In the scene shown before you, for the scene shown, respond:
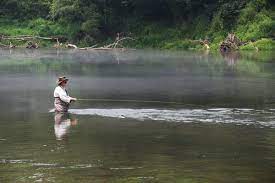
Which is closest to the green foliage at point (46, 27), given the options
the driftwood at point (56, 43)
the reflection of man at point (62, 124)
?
the driftwood at point (56, 43)

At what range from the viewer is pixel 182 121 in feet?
59.4

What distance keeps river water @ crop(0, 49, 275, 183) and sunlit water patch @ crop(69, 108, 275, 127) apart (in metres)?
0.03

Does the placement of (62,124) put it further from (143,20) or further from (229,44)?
(143,20)

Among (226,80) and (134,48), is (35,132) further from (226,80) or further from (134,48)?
(134,48)

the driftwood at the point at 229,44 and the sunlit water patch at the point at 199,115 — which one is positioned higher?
the driftwood at the point at 229,44

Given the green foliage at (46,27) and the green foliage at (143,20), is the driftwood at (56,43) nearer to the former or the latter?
the green foliage at (46,27)

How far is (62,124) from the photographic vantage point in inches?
712

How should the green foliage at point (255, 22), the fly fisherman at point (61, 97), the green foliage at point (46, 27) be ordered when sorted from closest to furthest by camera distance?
the fly fisherman at point (61, 97), the green foliage at point (255, 22), the green foliage at point (46, 27)

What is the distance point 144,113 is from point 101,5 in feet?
159

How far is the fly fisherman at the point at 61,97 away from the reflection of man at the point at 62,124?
26 centimetres

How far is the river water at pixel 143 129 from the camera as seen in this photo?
1159 cm

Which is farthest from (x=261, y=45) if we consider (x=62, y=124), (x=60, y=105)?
(x=62, y=124)

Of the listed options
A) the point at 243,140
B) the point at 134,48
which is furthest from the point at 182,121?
the point at 134,48

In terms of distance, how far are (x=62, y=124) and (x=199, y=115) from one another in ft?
12.8
